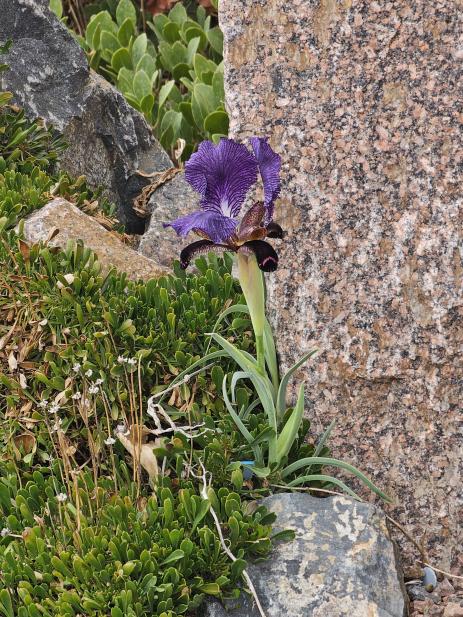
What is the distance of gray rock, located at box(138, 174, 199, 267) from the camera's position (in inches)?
169

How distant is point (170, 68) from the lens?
6.21 metres

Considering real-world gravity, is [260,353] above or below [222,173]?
below

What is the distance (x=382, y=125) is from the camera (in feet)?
10.5

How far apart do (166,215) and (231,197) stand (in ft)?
5.40

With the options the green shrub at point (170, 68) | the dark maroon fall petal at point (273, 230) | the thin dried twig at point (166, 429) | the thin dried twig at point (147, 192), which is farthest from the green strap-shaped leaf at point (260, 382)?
the green shrub at point (170, 68)

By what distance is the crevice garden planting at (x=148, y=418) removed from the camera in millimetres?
2818

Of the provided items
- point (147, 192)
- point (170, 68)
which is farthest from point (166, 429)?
point (170, 68)

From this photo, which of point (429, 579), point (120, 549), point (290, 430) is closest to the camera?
point (120, 549)

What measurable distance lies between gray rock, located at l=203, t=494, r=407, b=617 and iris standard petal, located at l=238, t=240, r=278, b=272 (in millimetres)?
781

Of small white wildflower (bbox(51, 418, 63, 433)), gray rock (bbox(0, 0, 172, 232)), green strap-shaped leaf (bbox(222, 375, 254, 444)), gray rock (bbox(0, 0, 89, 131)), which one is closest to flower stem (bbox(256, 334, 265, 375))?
green strap-shaped leaf (bbox(222, 375, 254, 444))

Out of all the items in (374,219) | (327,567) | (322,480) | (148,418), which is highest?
(374,219)

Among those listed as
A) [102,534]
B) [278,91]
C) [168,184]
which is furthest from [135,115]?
[102,534]

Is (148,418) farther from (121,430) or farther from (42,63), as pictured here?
(42,63)

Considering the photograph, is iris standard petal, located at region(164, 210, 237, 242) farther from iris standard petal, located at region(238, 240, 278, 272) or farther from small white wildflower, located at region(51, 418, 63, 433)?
small white wildflower, located at region(51, 418, 63, 433)
